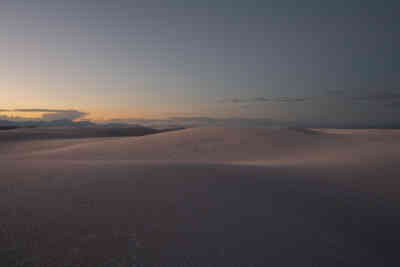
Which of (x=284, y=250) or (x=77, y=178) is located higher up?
(x=77, y=178)

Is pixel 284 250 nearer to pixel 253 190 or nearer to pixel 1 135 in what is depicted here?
pixel 253 190

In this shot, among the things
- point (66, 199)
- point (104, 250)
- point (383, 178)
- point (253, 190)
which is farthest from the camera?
point (383, 178)

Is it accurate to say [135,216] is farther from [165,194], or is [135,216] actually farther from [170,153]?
[170,153]

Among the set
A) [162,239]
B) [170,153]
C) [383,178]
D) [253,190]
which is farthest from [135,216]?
[170,153]

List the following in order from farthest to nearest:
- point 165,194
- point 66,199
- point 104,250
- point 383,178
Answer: point 383,178 < point 165,194 < point 66,199 < point 104,250

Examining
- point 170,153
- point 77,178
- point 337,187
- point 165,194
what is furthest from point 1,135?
point 337,187

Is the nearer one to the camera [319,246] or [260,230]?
[319,246]

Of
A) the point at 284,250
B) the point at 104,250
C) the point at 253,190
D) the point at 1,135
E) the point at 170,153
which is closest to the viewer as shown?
the point at 104,250
